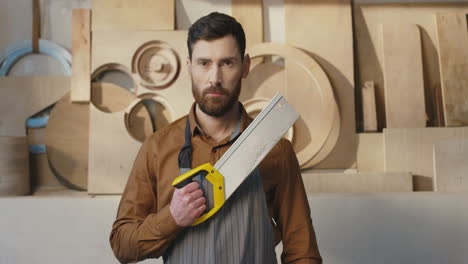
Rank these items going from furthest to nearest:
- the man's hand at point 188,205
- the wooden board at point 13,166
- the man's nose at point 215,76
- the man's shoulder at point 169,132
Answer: the wooden board at point 13,166
the man's shoulder at point 169,132
the man's nose at point 215,76
the man's hand at point 188,205

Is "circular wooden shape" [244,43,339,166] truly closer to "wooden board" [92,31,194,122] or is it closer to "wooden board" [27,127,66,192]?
"wooden board" [92,31,194,122]

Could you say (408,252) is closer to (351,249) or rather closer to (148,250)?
(351,249)

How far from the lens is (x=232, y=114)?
1.29m

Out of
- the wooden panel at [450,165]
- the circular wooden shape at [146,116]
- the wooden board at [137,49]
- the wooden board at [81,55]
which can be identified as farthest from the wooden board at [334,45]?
the wooden board at [81,55]

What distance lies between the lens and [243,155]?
3.76 ft

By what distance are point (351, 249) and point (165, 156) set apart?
134 cm

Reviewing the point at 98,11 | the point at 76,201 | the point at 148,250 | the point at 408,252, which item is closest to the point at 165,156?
the point at 148,250

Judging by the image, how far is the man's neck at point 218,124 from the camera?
128cm

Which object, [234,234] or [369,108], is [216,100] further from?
[369,108]

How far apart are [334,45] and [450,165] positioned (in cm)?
95

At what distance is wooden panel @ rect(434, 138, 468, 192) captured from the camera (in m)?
2.31

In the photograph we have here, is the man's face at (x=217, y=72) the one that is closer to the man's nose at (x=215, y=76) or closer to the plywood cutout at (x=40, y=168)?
the man's nose at (x=215, y=76)

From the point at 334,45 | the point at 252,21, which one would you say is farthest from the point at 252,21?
the point at 334,45

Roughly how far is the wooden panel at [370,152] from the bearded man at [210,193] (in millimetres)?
1378
